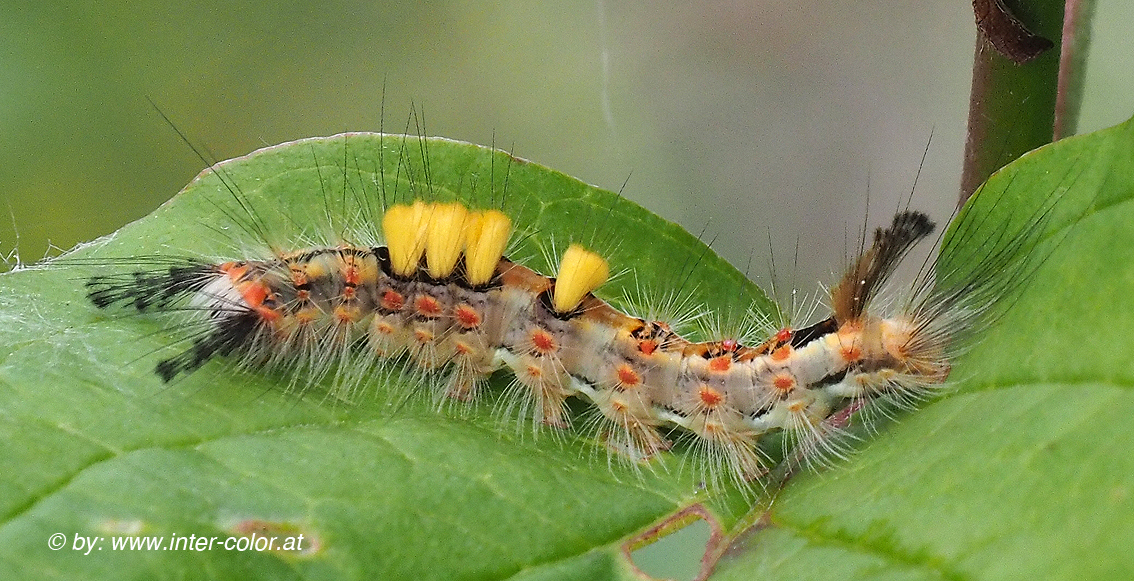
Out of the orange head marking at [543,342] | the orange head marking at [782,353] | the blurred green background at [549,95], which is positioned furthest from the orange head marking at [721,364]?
the blurred green background at [549,95]

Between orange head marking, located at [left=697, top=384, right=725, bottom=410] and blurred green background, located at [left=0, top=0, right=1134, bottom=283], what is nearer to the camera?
orange head marking, located at [left=697, top=384, right=725, bottom=410]

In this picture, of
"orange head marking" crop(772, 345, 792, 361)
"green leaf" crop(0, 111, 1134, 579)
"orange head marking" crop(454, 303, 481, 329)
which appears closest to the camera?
"green leaf" crop(0, 111, 1134, 579)

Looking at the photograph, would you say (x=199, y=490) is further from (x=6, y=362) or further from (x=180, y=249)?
(x=180, y=249)

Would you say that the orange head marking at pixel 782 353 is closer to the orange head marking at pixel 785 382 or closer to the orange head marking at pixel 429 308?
the orange head marking at pixel 785 382

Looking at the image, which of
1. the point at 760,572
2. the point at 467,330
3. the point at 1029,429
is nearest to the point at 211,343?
the point at 467,330

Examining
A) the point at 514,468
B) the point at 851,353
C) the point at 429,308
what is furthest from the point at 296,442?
the point at 851,353

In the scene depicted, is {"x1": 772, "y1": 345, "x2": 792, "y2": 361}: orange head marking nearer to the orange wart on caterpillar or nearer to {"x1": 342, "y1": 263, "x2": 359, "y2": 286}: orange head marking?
the orange wart on caterpillar

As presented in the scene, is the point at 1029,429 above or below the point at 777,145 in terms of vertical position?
below

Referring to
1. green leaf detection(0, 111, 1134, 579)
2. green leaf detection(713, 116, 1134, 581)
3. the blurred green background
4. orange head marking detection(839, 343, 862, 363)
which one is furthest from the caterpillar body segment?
the blurred green background

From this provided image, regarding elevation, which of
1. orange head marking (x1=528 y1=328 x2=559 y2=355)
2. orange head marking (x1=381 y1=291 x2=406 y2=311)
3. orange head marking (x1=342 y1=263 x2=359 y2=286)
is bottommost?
orange head marking (x1=528 y1=328 x2=559 y2=355)
